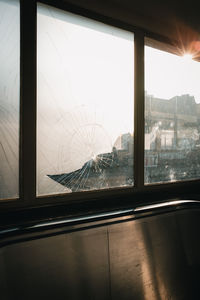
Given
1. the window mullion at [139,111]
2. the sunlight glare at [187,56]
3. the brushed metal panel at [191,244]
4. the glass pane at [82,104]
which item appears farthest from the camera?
the sunlight glare at [187,56]

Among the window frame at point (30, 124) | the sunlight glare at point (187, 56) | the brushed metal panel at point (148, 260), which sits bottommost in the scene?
the brushed metal panel at point (148, 260)

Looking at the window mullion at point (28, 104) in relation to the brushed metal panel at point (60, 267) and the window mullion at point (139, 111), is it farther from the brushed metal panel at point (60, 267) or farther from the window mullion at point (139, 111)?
the window mullion at point (139, 111)

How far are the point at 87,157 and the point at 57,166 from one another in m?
0.34

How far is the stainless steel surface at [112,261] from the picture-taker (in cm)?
146

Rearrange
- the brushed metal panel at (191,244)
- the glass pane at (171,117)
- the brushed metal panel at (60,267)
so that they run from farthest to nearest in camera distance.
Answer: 1. the glass pane at (171,117)
2. the brushed metal panel at (191,244)
3. the brushed metal panel at (60,267)

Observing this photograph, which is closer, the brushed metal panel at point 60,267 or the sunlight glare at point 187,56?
the brushed metal panel at point 60,267

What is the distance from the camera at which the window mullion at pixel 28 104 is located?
1862 mm

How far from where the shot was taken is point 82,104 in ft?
7.28

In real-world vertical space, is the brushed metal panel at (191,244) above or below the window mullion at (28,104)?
below

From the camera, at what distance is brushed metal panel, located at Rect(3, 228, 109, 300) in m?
1.43

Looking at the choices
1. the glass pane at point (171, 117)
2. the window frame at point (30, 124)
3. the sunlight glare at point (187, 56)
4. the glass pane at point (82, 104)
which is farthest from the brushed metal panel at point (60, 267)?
the sunlight glare at point (187, 56)

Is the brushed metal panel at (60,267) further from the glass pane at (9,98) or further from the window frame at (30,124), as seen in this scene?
the glass pane at (9,98)

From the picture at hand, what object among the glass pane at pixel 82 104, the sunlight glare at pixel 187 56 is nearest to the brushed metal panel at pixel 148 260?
the glass pane at pixel 82 104

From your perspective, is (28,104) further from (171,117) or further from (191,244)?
(191,244)
